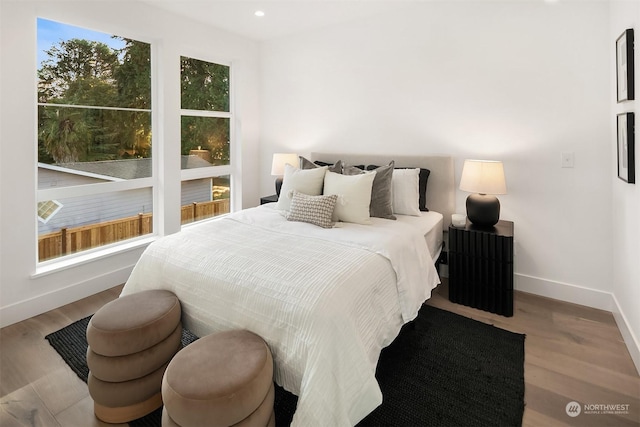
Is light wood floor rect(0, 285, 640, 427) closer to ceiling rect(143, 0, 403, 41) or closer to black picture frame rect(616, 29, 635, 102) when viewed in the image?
black picture frame rect(616, 29, 635, 102)

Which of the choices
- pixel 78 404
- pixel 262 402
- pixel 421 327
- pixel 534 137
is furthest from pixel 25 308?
pixel 534 137

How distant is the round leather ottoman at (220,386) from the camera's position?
4.01 ft

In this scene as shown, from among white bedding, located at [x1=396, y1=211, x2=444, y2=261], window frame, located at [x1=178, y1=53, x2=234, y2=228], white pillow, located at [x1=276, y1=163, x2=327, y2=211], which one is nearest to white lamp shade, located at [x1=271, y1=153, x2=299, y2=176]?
window frame, located at [x1=178, y1=53, x2=234, y2=228]

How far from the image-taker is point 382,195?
2844 mm

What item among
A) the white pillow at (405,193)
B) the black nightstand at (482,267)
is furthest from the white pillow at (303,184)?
the black nightstand at (482,267)

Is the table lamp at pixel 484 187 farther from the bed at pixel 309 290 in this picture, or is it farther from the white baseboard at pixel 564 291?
the white baseboard at pixel 564 291

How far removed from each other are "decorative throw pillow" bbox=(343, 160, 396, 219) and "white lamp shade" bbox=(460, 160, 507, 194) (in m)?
0.65

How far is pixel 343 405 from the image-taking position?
4.44ft

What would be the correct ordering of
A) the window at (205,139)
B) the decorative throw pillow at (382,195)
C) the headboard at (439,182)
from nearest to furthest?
the decorative throw pillow at (382,195) → the headboard at (439,182) → the window at (205,139)

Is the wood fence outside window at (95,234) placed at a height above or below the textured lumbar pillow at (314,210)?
below

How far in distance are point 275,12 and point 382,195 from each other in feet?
7.39

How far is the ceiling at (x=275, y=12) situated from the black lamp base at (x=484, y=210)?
202cm

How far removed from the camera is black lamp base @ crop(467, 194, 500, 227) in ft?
9.04

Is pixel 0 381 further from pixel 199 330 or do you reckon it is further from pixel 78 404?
pixel 199 330
